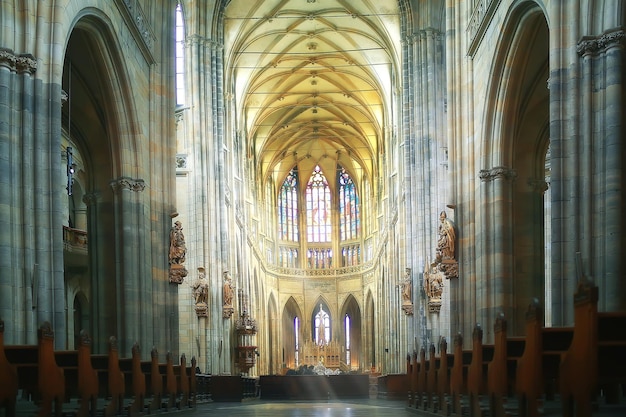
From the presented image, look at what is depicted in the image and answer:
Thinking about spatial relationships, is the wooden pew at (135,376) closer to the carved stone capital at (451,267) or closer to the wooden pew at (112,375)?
the wooden pew at (112,375)

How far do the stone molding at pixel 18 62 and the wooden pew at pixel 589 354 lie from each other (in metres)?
9.59

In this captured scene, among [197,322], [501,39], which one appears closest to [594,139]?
→ [501,39]

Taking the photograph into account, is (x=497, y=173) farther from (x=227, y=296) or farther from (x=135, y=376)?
(x=227, y=296)

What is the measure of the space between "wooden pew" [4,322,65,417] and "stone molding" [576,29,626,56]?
28.6 ft

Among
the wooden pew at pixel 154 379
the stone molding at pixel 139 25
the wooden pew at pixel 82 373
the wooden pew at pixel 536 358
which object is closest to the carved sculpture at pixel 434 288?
the stone molding at pixel 139 25

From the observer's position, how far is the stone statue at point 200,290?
3136 centimetres

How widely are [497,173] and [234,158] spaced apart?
1022 inches

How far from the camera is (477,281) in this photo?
21.4 metres

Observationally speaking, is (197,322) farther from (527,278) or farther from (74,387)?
(74,387)

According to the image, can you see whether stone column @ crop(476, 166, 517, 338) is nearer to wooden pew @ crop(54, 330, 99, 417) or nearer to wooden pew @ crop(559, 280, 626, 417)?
wooden pew @ crop(54, 330, 99, 417)

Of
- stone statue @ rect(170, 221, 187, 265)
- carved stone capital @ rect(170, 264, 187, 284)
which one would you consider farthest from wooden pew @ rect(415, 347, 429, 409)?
stone statue @ rect(170, 221, 187, 265)

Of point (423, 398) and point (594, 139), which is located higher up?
point (594, 139)

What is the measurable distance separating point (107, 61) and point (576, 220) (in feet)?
37.1

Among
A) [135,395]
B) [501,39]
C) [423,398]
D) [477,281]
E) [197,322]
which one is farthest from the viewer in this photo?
[197,322]
